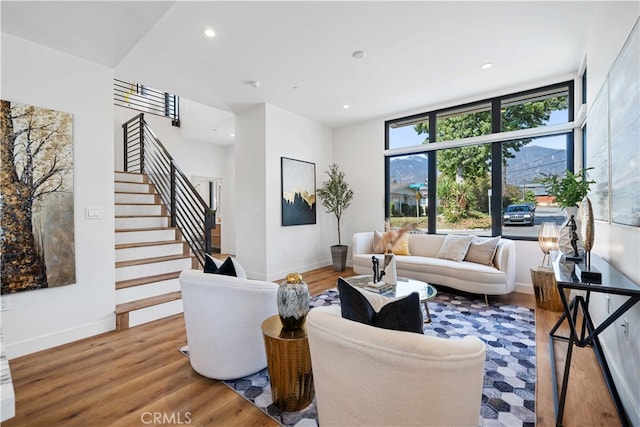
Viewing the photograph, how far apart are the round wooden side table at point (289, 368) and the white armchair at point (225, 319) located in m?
0.28

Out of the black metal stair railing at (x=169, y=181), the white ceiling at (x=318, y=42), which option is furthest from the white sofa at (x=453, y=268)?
the black metal stair railing at (x=169, y=181)

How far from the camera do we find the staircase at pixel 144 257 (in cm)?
318

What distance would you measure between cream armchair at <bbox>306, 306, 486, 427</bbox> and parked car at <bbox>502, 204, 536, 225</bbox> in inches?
160

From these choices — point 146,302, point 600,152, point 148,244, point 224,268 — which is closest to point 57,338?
point 146,302

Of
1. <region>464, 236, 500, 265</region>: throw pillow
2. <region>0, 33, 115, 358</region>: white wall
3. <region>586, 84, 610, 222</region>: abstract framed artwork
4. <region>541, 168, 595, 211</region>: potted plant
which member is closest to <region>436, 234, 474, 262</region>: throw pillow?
<region>464, 236, 500, 265</region>: throw pillow

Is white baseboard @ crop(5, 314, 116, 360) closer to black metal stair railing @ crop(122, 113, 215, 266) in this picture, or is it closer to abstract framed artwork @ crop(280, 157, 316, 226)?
black metal stair railing @ crop(122, 113, 215, 266)

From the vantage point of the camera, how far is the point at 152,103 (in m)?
6.95

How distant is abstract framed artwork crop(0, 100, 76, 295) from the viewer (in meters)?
2.43

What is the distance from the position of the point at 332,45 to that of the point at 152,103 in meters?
5.75

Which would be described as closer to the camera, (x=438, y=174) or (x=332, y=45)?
(x=332, y=45)

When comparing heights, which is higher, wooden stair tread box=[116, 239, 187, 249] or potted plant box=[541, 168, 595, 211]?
potted plant box=[541, 168, 595, 211]

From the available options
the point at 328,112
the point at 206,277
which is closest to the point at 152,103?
the point at 328,112

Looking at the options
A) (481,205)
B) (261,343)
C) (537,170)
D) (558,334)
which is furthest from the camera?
(481,205)

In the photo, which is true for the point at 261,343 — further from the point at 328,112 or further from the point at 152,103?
the point at 152,103
